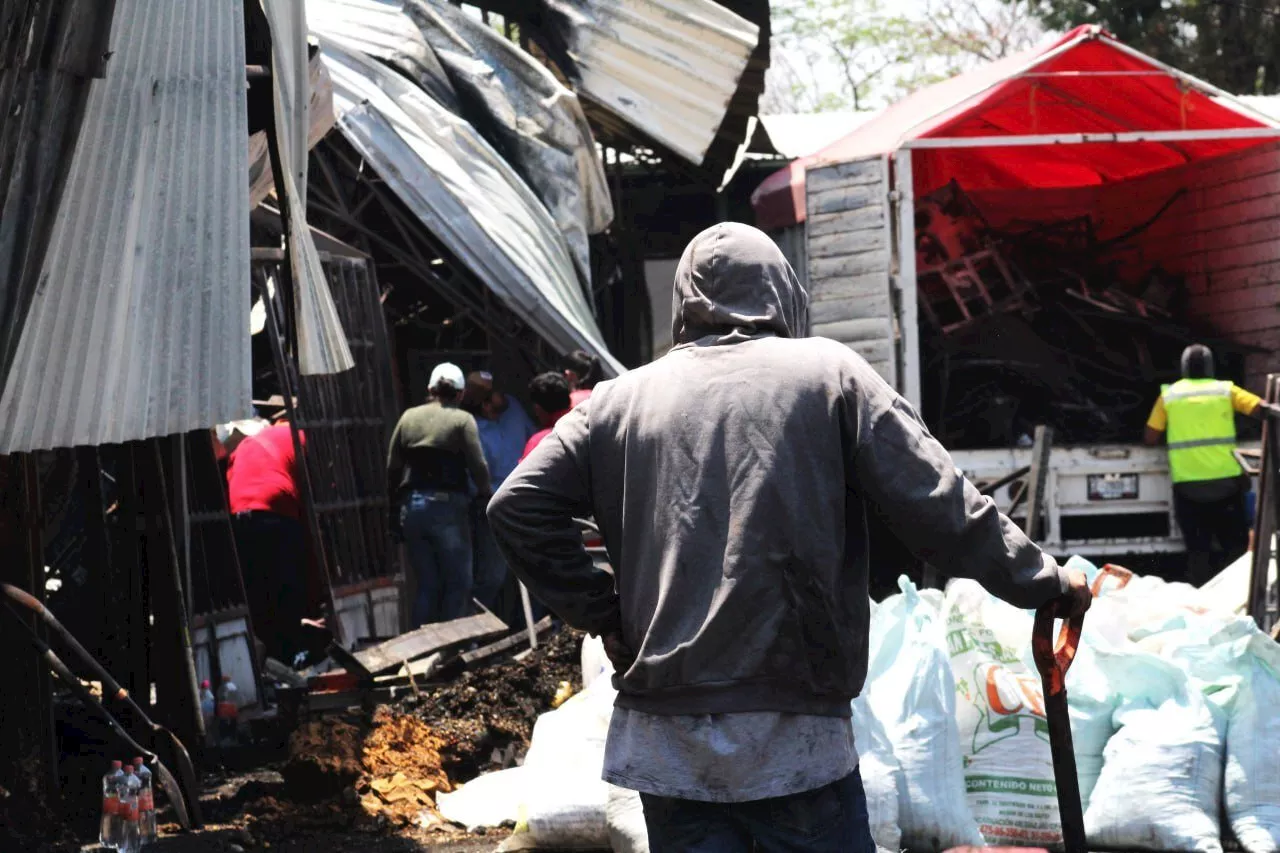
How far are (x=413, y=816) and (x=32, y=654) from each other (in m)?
1.50

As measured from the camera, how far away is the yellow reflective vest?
34.9 ft

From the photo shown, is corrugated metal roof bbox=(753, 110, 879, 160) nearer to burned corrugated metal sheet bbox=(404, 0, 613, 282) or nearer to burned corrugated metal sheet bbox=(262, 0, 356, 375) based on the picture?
burned corrugated metal sheet bbox=(404, 0, 613, 282)

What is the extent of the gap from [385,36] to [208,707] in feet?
15.6

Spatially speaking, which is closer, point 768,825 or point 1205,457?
point 768,825

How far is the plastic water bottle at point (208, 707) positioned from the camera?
7734 mm

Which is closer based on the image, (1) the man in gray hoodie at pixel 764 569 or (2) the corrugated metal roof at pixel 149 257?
(1) the man in gray hoodie at pixel 764 569

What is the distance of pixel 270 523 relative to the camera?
364 inches

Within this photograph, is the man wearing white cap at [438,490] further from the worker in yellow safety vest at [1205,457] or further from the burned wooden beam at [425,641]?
the worker in yellow safety vest at [1205,457]

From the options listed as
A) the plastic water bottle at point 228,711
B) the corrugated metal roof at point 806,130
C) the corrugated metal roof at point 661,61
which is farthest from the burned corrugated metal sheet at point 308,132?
the corrugated metal roof at point 806,130

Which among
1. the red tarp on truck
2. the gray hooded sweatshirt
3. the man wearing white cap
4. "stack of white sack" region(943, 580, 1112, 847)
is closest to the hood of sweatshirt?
the gray hooded sweatshirt

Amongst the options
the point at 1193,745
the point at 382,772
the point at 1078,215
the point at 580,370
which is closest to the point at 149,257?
the point at 382,772

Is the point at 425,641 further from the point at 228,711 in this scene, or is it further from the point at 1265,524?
the point at 1265,524

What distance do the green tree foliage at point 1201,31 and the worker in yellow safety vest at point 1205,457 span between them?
44.6 feet

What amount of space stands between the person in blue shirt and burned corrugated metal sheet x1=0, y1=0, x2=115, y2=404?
582 centimetres
